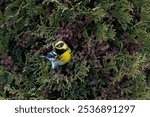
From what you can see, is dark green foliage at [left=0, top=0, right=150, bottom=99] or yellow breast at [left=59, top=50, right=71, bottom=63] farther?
dark green foliage at [left=0, top=0, right=150, bottom=99]

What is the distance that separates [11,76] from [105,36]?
1022 mm

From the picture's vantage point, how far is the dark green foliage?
178 inches

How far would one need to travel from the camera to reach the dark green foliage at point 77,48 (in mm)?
4523

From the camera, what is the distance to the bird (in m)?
4.39

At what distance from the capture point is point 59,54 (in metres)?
4.42

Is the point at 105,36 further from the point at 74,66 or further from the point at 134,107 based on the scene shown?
the point at 134,107

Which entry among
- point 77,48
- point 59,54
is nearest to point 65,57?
point 59,54

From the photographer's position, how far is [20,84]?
476 cm

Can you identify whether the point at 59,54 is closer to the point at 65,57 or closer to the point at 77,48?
the point at 65,57

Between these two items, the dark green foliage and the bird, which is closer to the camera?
the bird

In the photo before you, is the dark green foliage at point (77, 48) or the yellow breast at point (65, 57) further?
the dark green foliage at point (77, 48)

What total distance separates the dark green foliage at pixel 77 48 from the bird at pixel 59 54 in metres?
0.09

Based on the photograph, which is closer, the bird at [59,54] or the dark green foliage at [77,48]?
the bird at [59,54]

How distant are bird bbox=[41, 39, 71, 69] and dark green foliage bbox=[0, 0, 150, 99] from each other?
0.09 meters
